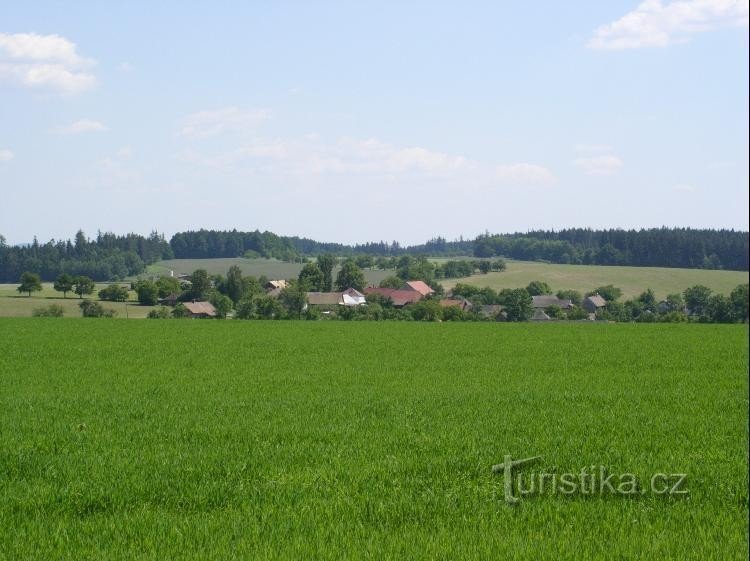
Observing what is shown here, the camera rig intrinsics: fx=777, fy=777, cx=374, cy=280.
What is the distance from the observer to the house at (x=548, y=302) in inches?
3358

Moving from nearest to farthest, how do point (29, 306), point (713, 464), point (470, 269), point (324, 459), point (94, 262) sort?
point (713, 464) < point (324, 459) < point (29, 306) < point (94, 262) < point (470, 269)

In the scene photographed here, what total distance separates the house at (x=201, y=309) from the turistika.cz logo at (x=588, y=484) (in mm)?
68381

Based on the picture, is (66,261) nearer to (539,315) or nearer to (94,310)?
(94,310)

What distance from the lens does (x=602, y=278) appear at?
106375 mm

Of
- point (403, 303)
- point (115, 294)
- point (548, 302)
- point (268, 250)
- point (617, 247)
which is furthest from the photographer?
point (268, 250)

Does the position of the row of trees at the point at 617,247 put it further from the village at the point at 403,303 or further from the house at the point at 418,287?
the house at the point at 418,287

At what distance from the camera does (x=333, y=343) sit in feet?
116

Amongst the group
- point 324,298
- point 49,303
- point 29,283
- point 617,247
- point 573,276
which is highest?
point 617,247

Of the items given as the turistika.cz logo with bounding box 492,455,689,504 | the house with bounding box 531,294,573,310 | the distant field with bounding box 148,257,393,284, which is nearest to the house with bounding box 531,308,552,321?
the house with bounding box 531,294,573,310

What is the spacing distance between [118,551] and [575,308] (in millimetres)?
76440

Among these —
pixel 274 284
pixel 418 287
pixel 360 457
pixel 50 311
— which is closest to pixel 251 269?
pixel 274 284

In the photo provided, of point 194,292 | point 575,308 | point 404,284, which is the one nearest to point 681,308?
point 575,308

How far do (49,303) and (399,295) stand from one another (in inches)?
1522

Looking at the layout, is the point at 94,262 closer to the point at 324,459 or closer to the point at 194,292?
the point at 194,292
